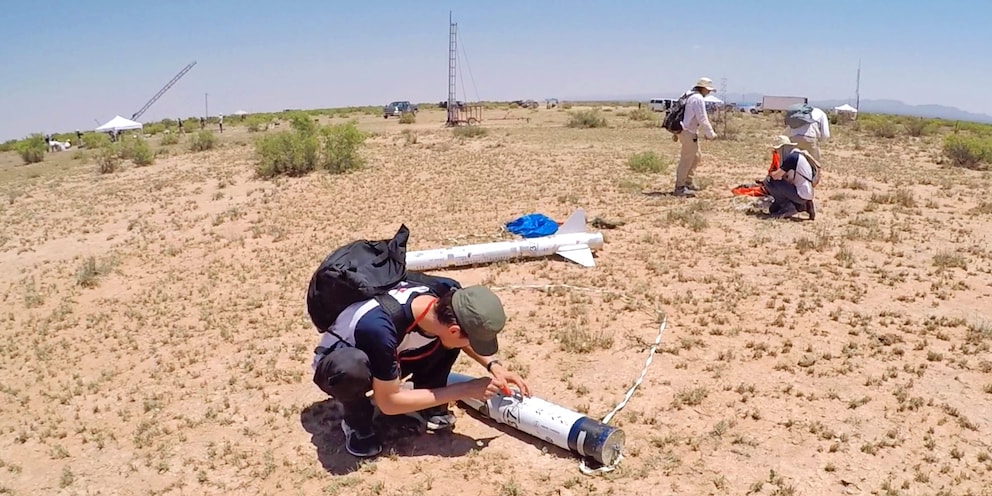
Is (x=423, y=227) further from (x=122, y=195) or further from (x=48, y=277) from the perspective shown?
(x=122, y=195)

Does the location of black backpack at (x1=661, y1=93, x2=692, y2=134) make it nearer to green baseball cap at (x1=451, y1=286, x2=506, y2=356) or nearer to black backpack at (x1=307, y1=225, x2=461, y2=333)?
black backpack at (x1=307, y1=225, x2=461, y2=333)

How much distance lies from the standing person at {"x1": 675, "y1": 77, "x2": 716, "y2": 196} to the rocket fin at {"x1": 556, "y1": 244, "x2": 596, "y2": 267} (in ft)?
12.3

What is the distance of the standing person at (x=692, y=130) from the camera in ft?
34.4

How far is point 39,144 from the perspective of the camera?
95.2ft

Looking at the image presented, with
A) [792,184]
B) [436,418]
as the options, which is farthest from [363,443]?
[792,184]

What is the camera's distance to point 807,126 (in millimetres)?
9281

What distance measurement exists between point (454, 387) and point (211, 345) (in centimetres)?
317

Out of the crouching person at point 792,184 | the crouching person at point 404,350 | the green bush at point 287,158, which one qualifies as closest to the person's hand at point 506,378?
the crouching person at point 404,350

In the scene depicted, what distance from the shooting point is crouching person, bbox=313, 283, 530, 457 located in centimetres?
345

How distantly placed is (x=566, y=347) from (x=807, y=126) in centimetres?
572

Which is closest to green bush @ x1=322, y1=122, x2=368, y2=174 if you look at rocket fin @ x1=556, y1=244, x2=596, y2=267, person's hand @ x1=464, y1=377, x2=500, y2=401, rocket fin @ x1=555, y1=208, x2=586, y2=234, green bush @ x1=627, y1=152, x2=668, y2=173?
green bush @ x1=627, y1=152, x2=668, y2=173

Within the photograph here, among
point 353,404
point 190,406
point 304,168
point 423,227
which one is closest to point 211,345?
point 190,406

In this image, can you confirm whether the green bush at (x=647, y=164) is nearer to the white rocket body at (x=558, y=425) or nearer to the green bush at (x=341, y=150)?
the green bush at (x=341, y=150)

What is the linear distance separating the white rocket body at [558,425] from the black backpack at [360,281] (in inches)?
29.8
